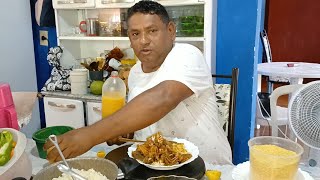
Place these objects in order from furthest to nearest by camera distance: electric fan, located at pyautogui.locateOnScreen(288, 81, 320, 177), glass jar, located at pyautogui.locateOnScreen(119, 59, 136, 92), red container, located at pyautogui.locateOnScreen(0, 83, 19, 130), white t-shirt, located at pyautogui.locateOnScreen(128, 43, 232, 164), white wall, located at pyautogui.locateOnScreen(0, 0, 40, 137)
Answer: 1. white wall, located at pyautogui.locateOnScreen(0, 0, 40, 137)
2. glass jar, located at pyautogui.locateOnScreen(119, 59, 136, 92)
3. electric fan, located at pyautogui.locateOnScreen(288, 81, 320, 177)
4. white t-shirt, located at pyautogui.locateOnScreen(128, 43, 232, 164)
5. red container, located at pyautogui.locateOnScreen(0, 83, 19, 130)

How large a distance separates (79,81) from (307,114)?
80.9 inches

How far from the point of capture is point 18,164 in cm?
88

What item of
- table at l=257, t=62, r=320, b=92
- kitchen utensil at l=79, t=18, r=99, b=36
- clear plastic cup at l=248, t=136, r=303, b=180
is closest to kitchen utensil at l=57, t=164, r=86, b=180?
clear plastic cup at l=248, t=136, r=303, b=180

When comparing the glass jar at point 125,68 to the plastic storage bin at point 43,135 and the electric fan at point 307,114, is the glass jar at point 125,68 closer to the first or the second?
the plastic storage bin at point 43,135

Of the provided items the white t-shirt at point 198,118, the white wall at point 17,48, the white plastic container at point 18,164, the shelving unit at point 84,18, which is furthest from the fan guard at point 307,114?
the white wall at point 17,48

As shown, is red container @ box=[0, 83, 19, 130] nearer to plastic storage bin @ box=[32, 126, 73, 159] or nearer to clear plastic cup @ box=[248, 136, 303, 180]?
plastic storage bin @ box=[32, 126, 73, 159]

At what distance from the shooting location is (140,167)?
3.53ft

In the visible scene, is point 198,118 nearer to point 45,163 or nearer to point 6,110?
point 45,163

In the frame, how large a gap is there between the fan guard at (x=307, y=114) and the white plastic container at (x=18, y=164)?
1.33m

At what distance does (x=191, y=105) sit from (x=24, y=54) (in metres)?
2.59

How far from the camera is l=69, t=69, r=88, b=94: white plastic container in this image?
2.97 meters

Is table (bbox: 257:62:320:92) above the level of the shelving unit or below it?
below

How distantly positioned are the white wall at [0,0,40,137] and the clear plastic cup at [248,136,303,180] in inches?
118

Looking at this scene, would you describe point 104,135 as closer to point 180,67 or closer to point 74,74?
point 180,67
